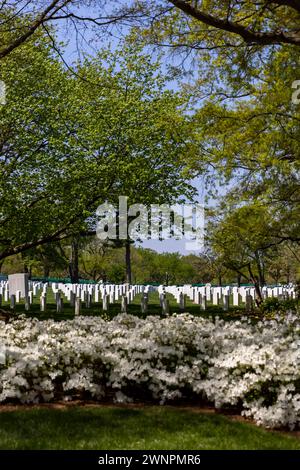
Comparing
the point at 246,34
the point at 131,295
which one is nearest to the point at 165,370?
the point at 246,34

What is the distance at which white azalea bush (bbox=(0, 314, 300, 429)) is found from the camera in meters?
7.16

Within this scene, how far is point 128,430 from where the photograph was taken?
6.27 metres

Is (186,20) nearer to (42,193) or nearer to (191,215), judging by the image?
(42,193)

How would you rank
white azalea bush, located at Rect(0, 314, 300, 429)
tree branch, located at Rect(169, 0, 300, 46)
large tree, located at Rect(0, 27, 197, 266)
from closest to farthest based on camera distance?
white azalea bush, located at Rect(0, 314, 300, 429), tree branch, located at Rect(169, 0, 300, 46), large tree, located at Rect(0, 27, 197, 266)

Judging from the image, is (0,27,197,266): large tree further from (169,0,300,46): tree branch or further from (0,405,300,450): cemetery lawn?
(0,405,300,450): cemetery lawn

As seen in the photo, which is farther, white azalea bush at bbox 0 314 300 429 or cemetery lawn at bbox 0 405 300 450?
white azalea bush at bbox 0 314 300 429

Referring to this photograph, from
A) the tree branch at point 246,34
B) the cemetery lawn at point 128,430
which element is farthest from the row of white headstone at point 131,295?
the cemetery lawn at point 128,430

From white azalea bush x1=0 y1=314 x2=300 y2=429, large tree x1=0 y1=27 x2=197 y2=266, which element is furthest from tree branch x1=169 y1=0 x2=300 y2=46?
large tree x1=0 y1=27 x2=197 y2=266

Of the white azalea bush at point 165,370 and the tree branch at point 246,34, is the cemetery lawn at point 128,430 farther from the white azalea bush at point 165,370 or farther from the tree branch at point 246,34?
the tree branch at point 246,34

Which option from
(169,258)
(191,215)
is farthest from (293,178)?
(169,258)

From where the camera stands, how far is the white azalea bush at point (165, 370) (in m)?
7.16

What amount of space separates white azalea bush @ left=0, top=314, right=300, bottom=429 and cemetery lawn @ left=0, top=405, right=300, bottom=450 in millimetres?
345

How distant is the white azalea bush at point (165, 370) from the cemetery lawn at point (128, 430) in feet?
1.13

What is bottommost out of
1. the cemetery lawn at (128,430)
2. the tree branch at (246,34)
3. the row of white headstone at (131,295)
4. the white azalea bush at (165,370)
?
the cemetery lawn at (128,430)
